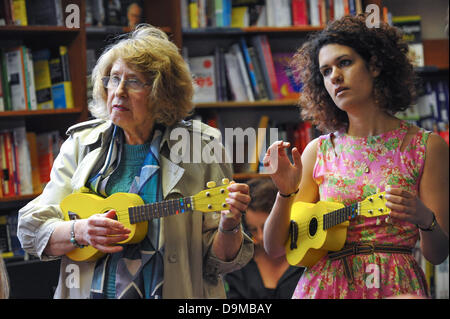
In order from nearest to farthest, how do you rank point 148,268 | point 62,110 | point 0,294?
point 0,294
point 148,268
point 62,110

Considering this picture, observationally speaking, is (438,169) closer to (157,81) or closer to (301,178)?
(301,178)

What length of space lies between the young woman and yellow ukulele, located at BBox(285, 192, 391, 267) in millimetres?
16

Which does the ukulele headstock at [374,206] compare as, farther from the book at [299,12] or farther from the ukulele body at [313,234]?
the book at [299,12]

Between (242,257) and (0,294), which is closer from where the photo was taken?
(0,294)

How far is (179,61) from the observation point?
145 centimetres

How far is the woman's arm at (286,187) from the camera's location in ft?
4.00

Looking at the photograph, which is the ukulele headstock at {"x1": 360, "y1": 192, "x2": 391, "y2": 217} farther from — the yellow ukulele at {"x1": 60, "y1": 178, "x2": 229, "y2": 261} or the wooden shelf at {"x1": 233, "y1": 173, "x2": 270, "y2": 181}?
the wooden shelf at {"x1": 233, "y1": 173, "x2": 270, "y2": 181}

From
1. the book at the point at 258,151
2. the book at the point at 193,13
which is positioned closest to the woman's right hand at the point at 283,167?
the book at the point at 258,151

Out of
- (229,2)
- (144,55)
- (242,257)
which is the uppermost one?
(229,2)

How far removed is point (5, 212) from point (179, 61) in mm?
613

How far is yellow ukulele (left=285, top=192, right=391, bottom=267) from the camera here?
125 cm

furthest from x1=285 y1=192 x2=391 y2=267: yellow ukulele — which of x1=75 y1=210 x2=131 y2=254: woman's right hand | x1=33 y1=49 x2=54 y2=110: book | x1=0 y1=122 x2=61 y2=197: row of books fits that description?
x1=33 y1=49 x2=54 y2=110: book

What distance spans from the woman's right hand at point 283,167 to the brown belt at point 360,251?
0.16 m

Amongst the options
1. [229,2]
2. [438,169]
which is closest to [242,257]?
[438,169]
